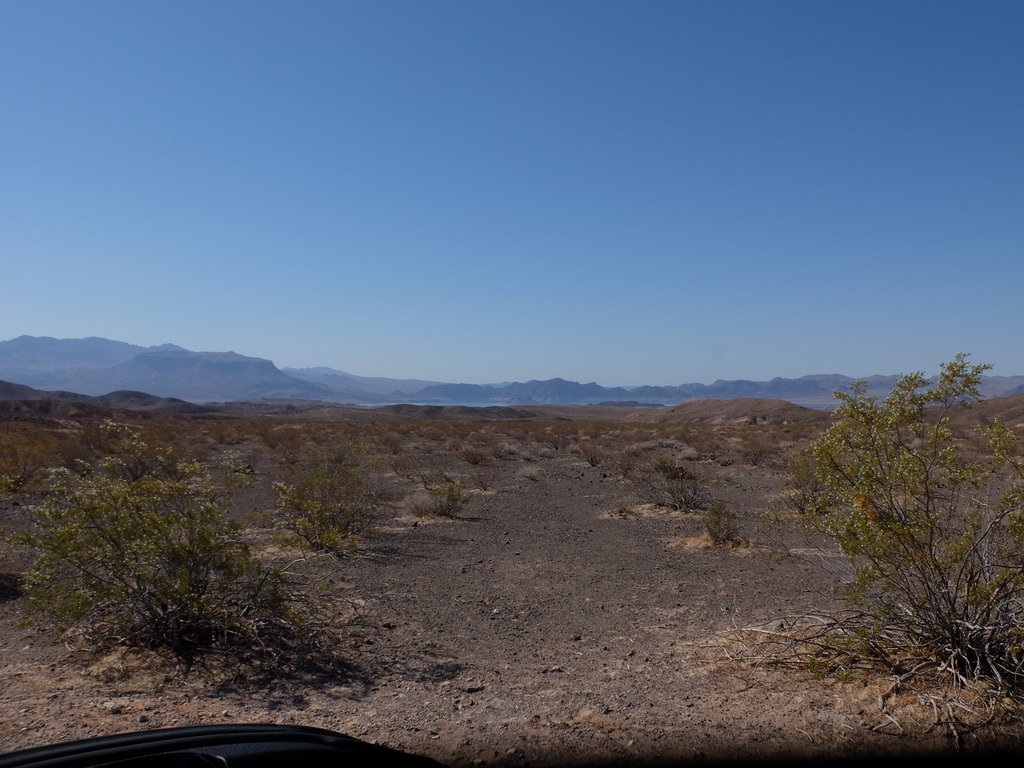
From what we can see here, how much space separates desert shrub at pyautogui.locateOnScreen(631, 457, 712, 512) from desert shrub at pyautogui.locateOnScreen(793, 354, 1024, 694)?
9.90 m

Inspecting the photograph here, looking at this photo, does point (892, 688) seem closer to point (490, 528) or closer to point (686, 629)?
point (686, 629)

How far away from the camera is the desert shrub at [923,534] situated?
5180 mm

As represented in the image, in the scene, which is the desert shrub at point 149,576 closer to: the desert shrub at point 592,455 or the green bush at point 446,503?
the green bush at point 446,503

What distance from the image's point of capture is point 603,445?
102 ft

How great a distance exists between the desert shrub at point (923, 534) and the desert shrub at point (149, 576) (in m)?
4.82

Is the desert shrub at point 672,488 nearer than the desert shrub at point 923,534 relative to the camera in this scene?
No

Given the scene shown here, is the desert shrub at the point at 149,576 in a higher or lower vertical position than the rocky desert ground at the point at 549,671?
higher

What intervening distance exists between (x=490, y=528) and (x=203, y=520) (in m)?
7.80

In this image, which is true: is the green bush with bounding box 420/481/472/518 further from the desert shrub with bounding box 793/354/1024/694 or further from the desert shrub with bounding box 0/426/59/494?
the desert shrub with bounding box 0/426/59/494

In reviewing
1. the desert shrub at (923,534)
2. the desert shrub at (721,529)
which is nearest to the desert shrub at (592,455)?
the desert shrub at (721,529)

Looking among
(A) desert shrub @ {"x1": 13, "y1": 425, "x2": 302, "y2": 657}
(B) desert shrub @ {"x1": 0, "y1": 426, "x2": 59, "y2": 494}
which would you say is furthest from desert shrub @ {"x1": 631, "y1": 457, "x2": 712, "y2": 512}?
(B) desert shrub @ {"x1": 0, "y1": 426, "x2": 59, "y2": 494}

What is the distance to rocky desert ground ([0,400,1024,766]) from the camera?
4645mm

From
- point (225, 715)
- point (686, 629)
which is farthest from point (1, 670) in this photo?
point (686, 629)

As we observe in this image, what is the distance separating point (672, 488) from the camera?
16.1 meters
